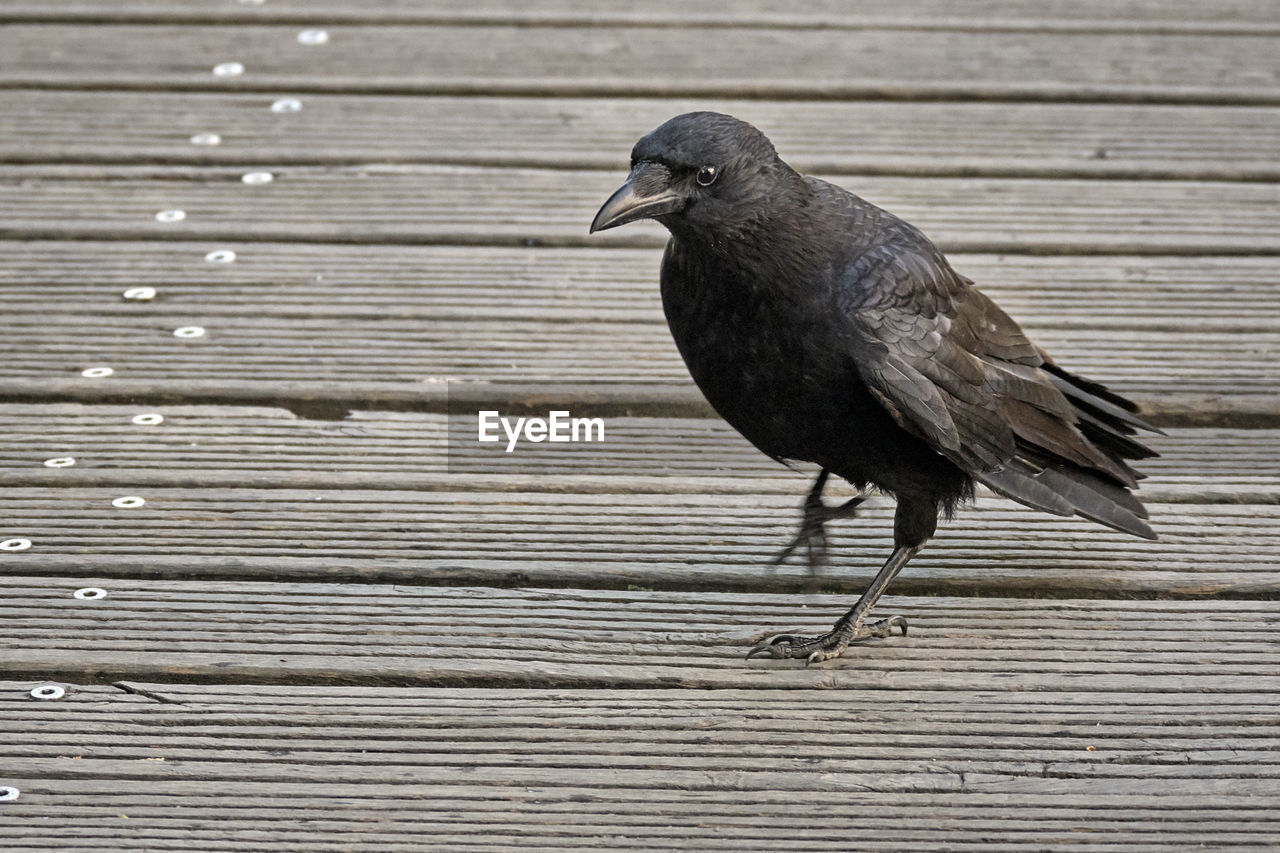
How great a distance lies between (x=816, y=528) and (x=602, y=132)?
145 cm

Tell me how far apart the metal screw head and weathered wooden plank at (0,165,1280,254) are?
4.43 feet

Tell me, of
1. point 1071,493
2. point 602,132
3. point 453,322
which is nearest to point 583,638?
A: point 1071,493

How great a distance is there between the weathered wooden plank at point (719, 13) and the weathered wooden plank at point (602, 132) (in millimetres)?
451

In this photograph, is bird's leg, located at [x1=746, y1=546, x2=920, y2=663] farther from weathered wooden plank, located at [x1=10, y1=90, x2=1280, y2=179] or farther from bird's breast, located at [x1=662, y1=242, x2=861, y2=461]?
weathered wooden plank, located at [x1=10, y1=90, x2=1280, y2=179]

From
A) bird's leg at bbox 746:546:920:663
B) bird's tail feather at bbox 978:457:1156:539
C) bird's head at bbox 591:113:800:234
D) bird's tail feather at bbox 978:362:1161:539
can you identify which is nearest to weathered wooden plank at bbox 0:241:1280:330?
bird's tail feather at bbox 978:362:1161:539

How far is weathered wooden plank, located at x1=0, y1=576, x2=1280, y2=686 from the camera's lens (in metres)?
2.05

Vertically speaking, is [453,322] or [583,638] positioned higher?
[453,322]

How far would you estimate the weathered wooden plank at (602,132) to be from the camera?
336 cm

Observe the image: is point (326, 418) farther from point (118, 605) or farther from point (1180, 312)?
point (1180, 312)

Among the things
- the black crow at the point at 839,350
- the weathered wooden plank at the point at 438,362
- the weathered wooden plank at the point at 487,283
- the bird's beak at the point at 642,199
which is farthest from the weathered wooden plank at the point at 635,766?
the weathered wooden plank at the point at 487,283

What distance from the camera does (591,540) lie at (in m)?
2.36

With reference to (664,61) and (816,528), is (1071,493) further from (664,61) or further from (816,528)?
(664,61)

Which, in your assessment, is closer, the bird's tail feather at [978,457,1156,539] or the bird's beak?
the bird's beak


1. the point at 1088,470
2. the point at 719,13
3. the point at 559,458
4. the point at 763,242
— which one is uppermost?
the point at 719,13
